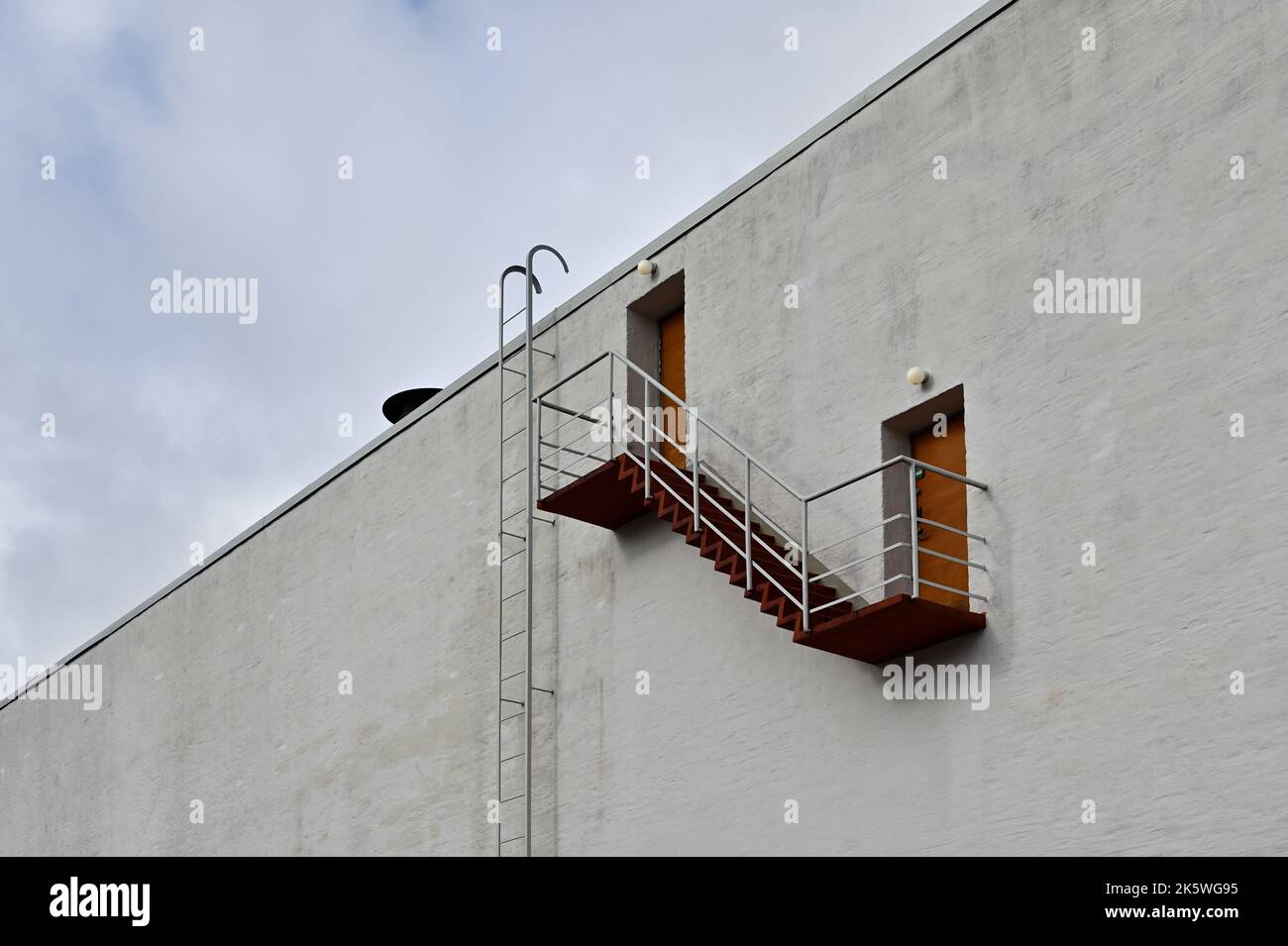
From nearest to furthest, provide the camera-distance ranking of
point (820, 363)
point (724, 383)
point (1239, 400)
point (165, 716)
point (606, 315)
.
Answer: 1. point (1239, 400)
2. point (820, 363)
3. point (724, 383)
4. point (606, 315)
5. point (165, 716)

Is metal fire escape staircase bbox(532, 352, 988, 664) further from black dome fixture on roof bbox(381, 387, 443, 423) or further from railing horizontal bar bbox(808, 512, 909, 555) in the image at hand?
black dome fixture on roof bbox(381, 387, 443, 423)

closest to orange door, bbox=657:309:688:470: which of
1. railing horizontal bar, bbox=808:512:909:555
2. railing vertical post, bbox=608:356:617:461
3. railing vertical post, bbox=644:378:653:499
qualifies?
railing vertical post, bbox=644:378:653:499

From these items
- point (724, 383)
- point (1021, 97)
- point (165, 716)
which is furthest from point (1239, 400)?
point (165, 716)

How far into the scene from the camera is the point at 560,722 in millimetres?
19391

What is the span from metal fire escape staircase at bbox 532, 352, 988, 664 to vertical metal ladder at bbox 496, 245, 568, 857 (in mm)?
531

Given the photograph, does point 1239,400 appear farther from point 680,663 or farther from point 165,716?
point 165,716

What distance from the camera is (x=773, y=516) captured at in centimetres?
1736

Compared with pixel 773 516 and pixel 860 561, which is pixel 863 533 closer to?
pixel 860 561

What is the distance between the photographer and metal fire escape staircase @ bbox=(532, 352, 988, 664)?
586 inches

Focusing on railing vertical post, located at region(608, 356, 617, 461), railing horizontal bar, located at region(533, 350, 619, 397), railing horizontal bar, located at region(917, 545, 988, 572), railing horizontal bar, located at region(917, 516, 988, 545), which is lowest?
railing horizontal bar, located at region(917, 545, 988, 572)

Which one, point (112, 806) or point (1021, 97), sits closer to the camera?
point (1021, 97)

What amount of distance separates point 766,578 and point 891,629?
59.3 inches

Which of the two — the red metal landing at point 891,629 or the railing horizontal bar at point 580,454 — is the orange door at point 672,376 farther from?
the red metal landing at point 891,629
